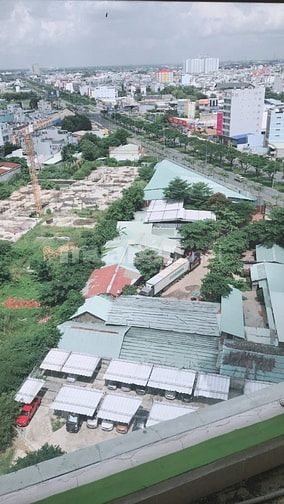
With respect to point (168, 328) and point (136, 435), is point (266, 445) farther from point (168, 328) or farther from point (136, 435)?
point (168, 328)

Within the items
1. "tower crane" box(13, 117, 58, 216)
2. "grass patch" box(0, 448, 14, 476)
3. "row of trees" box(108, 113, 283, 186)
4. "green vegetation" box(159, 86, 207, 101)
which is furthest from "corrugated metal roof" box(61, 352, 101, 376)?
"green vegetation" box(159, 86, 207, 101)

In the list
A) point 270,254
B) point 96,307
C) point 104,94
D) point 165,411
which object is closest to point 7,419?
point 165,411

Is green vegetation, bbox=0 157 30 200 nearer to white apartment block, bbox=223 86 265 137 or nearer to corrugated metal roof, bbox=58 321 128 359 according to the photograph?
corrugated metal roof, bbox=58 321 128 359

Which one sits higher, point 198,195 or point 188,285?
point 198,195

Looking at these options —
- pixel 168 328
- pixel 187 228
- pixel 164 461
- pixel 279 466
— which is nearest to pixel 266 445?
pixel 279 466

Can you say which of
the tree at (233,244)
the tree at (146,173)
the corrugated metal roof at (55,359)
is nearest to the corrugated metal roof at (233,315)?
the tree at (233,244)

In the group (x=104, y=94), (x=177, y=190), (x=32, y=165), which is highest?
(x=104, y=94)

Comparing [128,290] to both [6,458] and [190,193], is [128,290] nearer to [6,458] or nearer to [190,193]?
[6,458]
